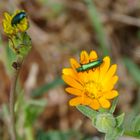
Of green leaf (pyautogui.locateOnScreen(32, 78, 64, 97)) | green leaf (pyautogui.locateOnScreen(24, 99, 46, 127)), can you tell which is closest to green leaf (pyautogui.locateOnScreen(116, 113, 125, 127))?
green leaf (pyautogui.locateOnScreen(24, 99, 46, 127))

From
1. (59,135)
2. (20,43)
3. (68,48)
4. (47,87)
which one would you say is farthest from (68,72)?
(68,48)

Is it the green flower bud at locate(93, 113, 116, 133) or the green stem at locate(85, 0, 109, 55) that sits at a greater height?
the green stem at locate(85, 0, 109, 55)

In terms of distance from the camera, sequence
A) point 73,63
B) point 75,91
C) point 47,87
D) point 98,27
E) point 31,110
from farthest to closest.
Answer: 1. point 98,27
2. point 47,87
3. point 31,110
4. point 73,63
5. point 75,91

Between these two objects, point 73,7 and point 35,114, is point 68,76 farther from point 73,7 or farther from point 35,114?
point 73,7

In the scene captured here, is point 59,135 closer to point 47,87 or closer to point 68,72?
point 47,87

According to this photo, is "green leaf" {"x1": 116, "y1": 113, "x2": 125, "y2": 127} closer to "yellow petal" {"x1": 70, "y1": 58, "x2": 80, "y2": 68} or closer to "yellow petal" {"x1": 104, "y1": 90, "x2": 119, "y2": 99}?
"yellow petal" {"x1": 104, "y1": 90, "x2": 119, "y2": 99}

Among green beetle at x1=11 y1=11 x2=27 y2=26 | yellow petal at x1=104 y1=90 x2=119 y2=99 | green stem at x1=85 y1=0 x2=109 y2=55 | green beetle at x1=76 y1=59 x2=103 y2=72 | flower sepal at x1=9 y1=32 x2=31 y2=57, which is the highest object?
green stem at x1=85 y1=0 x2=109 y2=55

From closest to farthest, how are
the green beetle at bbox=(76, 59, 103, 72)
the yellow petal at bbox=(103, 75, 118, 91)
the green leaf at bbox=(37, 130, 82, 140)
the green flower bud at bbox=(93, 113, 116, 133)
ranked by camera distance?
the green flower bud at bbox=(93, 113, 116, 133) < the yellow petal at bbox=(103, 75, 118, 91) < the green beetle at bbox=(76, 59, 103, 72) < the green leaf at bbox=(37, 130, 82, 140)
